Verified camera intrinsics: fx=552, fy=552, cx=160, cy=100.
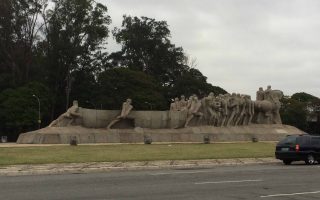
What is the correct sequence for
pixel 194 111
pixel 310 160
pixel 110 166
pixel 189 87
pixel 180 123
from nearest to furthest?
pixel 110 166 < pixel 310 160 < pixel 180 123 < pixel 194 111 < pixel 189 87

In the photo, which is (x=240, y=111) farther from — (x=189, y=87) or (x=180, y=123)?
(x=189, y=87)

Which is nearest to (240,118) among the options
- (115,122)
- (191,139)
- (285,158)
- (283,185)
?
(191,139)

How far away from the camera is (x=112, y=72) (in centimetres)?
8831

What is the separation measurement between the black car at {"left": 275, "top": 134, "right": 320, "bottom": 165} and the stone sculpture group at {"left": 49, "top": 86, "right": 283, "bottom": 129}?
19.6 meters

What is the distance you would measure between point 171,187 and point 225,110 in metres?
36.8

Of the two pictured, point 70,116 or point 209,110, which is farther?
point 209,110

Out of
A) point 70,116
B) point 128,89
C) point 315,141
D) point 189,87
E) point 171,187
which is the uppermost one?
point 189,87

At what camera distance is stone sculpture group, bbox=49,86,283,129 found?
48.0 m

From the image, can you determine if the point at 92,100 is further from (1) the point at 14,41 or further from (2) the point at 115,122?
(2) the point at 115,122

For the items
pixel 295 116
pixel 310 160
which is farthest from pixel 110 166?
pixel 295 116

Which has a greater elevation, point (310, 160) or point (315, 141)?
point (315, 141)

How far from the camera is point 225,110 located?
5116 centimetres

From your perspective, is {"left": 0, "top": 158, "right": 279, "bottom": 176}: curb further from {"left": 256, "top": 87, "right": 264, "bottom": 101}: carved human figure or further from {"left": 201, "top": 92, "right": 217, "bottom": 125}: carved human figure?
{"left": 256, "top": 87, "right": 264, "bottom": 101}: carved human figure

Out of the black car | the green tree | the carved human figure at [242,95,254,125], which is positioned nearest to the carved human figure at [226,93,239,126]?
the carved human figure at [242,95,254,125]
